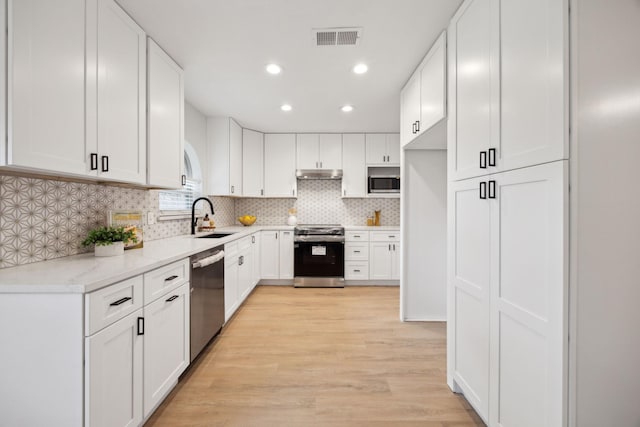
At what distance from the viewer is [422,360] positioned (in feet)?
7.75

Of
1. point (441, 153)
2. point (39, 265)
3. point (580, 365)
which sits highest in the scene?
point (441, 153)

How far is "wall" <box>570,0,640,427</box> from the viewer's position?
1023mm

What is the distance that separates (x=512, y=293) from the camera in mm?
1335

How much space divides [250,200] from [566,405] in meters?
4.66

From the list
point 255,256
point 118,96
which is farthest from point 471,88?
point 255,256

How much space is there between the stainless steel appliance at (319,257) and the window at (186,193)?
1.55m

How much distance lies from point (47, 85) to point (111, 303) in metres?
1.02

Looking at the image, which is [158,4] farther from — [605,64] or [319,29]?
[605,64]

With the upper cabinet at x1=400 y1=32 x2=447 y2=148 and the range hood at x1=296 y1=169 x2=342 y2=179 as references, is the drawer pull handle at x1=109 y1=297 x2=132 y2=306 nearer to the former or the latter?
the upper cabinet at x1=400 y1=32 x2=447 y2=148

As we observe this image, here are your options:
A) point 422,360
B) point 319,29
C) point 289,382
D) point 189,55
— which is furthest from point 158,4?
point 422,360

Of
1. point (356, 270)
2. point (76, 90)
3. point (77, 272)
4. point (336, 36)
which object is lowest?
point (356, 270)

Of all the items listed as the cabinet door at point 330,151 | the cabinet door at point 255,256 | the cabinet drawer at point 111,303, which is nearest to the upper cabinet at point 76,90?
the cabinet drawer at point 111,303

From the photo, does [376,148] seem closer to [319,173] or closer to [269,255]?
[319,173]

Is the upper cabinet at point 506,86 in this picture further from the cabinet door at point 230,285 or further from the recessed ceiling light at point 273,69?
the cabinet door at point 230,285
